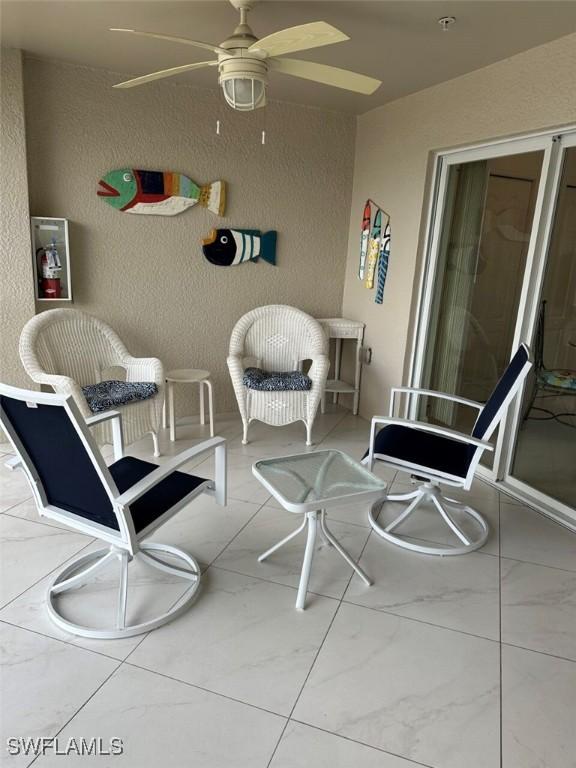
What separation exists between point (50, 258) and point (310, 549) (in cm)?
275

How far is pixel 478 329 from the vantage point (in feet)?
11.7

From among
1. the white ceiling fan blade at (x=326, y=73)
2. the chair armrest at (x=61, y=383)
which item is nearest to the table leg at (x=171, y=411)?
the chair armrest at (x=61, y=383)

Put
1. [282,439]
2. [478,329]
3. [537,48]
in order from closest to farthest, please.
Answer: [537,48], [478,329], [282,439]

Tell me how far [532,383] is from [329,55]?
88.4 inches

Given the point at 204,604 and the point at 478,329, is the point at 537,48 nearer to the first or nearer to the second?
the point at 478,329

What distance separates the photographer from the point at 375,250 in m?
4.29

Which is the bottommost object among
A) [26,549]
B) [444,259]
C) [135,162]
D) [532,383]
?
Answer: [26,549]

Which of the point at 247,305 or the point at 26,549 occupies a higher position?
the point at 247,305

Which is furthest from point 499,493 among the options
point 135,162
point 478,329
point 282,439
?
point 135,162

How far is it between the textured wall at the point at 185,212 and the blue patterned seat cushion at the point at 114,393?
0.63 m

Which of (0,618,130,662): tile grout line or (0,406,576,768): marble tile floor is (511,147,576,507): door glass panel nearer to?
(0,406,576,768): marble tile floor

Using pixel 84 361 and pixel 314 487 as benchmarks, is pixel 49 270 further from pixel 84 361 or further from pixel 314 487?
pixel 314 487

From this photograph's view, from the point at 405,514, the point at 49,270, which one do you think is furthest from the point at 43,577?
the point at 49,270

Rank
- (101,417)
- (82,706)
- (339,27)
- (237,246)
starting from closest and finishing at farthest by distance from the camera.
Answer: (82,706) → (101,417) → (339,27) → (237,246)
